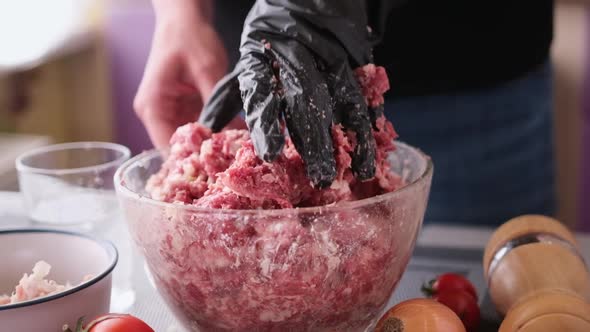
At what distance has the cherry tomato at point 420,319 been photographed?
799mm

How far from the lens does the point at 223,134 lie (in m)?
0.92

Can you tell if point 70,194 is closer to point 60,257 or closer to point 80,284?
point 60,257

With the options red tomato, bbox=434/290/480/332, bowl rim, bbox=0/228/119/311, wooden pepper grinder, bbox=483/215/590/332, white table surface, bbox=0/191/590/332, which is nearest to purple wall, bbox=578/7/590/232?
white table surface, bbox=0/191/590/332

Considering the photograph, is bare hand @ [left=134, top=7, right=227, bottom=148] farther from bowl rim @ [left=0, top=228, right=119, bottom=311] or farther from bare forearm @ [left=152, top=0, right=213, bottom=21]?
bowl rim @ [left=0, top=228, right=119, bottom=311]

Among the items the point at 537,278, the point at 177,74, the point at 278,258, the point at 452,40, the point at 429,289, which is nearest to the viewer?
the point at 278,258

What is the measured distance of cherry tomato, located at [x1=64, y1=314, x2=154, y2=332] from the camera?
781 mm

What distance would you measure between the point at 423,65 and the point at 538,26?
0.93 ft

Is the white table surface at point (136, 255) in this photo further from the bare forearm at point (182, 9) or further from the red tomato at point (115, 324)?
the bare forearm at point (182, 9)

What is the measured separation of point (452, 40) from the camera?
1566 mm

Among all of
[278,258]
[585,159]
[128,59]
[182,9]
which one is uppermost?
[182,9]

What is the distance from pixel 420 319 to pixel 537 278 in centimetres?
18

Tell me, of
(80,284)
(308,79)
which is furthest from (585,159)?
(80,284)

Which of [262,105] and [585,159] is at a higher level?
[262,105]

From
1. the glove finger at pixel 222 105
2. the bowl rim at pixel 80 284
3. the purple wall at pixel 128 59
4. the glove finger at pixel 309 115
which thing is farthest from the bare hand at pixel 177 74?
the purple wall at pixel 128 59
